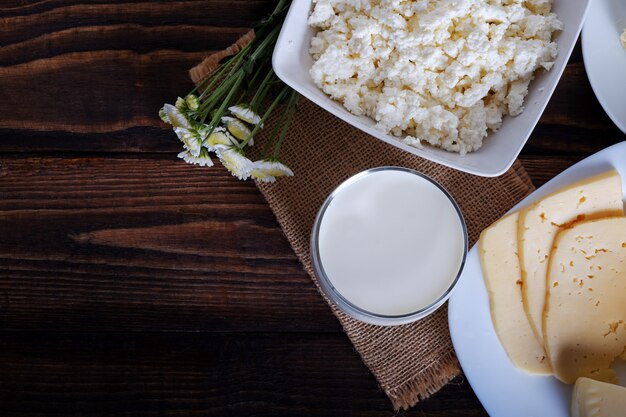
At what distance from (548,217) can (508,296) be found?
0.45 ft

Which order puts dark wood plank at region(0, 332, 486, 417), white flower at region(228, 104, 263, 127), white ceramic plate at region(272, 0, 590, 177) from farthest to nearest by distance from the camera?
dark wood plank at region(0, 332, 486, 417), white flower at region(228, 104, 263, 127), white ceramic plate at region(272, 0, 590, 177)

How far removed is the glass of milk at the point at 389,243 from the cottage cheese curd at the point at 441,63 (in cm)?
11

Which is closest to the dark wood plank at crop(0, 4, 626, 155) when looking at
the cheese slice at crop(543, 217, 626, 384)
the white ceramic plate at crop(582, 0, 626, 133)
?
the white ceramic plate at crop(582, 0, 626, 133)

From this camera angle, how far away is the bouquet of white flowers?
101 centimetres

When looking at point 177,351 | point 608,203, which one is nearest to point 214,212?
point 177,351

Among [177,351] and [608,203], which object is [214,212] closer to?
[177,351]

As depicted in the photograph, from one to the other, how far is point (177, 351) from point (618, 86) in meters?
0.86

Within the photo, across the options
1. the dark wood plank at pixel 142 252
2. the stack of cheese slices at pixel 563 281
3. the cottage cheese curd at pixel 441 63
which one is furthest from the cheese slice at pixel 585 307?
the dark wood plank at pixel 142 252

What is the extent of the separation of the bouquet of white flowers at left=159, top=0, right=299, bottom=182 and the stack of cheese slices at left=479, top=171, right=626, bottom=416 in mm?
373

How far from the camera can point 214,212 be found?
1.16 m

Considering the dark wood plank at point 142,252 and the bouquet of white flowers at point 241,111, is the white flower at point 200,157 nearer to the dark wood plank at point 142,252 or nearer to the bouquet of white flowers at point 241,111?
the bouquet of white flowers at point 241,111

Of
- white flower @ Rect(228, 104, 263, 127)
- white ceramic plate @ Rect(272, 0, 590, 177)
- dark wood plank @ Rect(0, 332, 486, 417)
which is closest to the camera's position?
white ceramic plate @ Rect(272, 0, 590, 177)

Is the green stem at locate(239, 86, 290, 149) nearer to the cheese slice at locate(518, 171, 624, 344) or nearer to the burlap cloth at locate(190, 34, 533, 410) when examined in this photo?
the burlap cloth at locate(190, 34, 533, 410)

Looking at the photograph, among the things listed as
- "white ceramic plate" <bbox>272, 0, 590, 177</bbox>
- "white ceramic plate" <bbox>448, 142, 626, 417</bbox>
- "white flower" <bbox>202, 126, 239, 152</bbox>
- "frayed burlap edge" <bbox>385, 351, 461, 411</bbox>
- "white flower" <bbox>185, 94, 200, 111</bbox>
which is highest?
"white ceramic plate" <bbox>272, 0, 590, 177</bbox>
